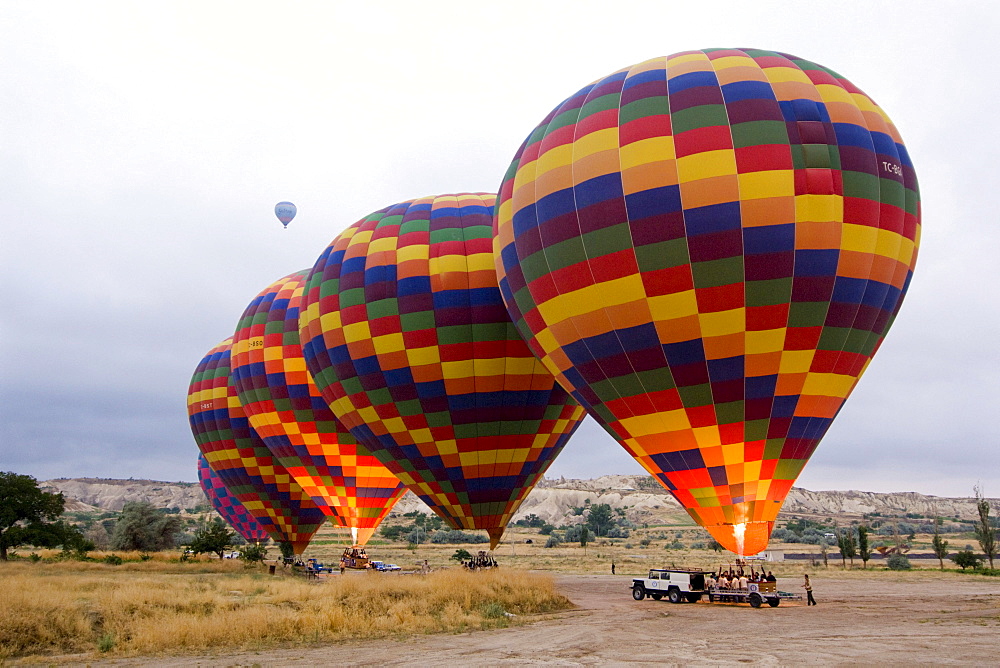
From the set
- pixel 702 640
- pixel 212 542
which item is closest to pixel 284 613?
pixel 702 640

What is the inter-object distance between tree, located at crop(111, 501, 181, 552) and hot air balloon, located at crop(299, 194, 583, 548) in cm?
3549

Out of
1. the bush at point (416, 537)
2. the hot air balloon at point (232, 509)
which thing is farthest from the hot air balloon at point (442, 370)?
the bush at point (416, 537)

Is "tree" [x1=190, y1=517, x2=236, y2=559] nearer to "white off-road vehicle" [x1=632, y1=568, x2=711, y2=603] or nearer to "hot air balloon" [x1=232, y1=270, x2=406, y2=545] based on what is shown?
"hot air balloon" [x1=232, y1=270, x2=406, y2=545]

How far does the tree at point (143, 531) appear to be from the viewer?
1921 inches

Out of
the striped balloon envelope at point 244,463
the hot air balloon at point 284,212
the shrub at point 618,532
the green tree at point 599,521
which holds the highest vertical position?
the hot air balloon at point 284,212

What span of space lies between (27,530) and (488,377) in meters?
24.6

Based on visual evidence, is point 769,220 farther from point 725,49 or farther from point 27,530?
point 27,530

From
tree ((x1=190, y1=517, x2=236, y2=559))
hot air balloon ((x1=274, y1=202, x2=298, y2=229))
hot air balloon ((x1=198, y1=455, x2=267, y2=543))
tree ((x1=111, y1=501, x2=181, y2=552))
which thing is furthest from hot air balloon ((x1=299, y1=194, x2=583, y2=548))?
tree ((x1=111, y1=501, x2=181, y2=552))

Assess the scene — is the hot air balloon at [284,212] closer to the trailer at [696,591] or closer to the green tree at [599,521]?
the trailer at [696,591]

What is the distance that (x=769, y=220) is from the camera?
42.9 ft

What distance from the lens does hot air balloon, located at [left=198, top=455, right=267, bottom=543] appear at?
36156 mm

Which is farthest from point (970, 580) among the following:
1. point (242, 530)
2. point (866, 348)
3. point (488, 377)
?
point (242, 530)

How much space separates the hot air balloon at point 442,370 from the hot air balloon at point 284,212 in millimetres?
23215

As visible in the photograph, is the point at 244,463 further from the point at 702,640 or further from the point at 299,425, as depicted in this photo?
the point at 702,640
